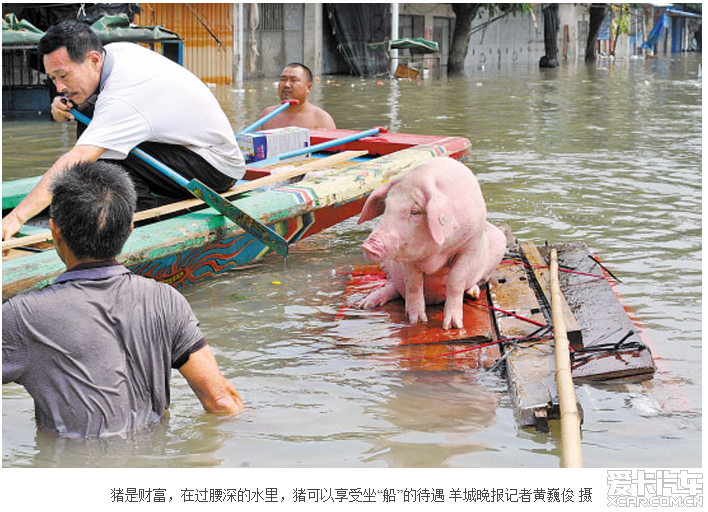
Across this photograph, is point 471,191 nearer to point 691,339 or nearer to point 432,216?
point 432,216

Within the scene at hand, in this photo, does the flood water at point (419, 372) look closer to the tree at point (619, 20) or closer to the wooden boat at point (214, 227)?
the wooden boat at point (214, 227)

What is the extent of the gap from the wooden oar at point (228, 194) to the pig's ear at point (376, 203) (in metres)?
1.33

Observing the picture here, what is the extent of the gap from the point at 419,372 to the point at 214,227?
6.21 ft

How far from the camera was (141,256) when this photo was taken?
16.8 feet

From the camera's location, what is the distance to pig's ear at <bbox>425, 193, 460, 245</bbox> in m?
4.54

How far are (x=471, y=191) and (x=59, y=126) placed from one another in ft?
35.9

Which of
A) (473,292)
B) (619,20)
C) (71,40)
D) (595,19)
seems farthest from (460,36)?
(71,40)

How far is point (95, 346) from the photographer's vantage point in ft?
10.1

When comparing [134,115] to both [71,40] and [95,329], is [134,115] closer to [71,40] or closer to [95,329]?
[71,40]

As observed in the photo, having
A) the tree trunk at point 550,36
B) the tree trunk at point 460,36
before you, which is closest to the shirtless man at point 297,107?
the tree trunk at point 460,36

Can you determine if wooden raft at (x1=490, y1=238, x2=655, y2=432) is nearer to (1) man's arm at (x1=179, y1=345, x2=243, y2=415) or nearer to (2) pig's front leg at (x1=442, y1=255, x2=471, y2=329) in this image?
(2) pig's front leg at (x1=442, y1=255, x2=471, y2=329)

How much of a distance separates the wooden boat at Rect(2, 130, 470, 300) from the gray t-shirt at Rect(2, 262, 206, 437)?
1521 millimetres

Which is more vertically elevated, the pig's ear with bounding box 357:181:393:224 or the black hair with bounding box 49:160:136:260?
the black hair with bounding box 49:160:136:260

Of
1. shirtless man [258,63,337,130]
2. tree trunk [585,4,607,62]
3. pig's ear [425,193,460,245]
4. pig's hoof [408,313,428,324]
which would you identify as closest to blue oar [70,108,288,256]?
pig's hoof [408,313,428,324]
